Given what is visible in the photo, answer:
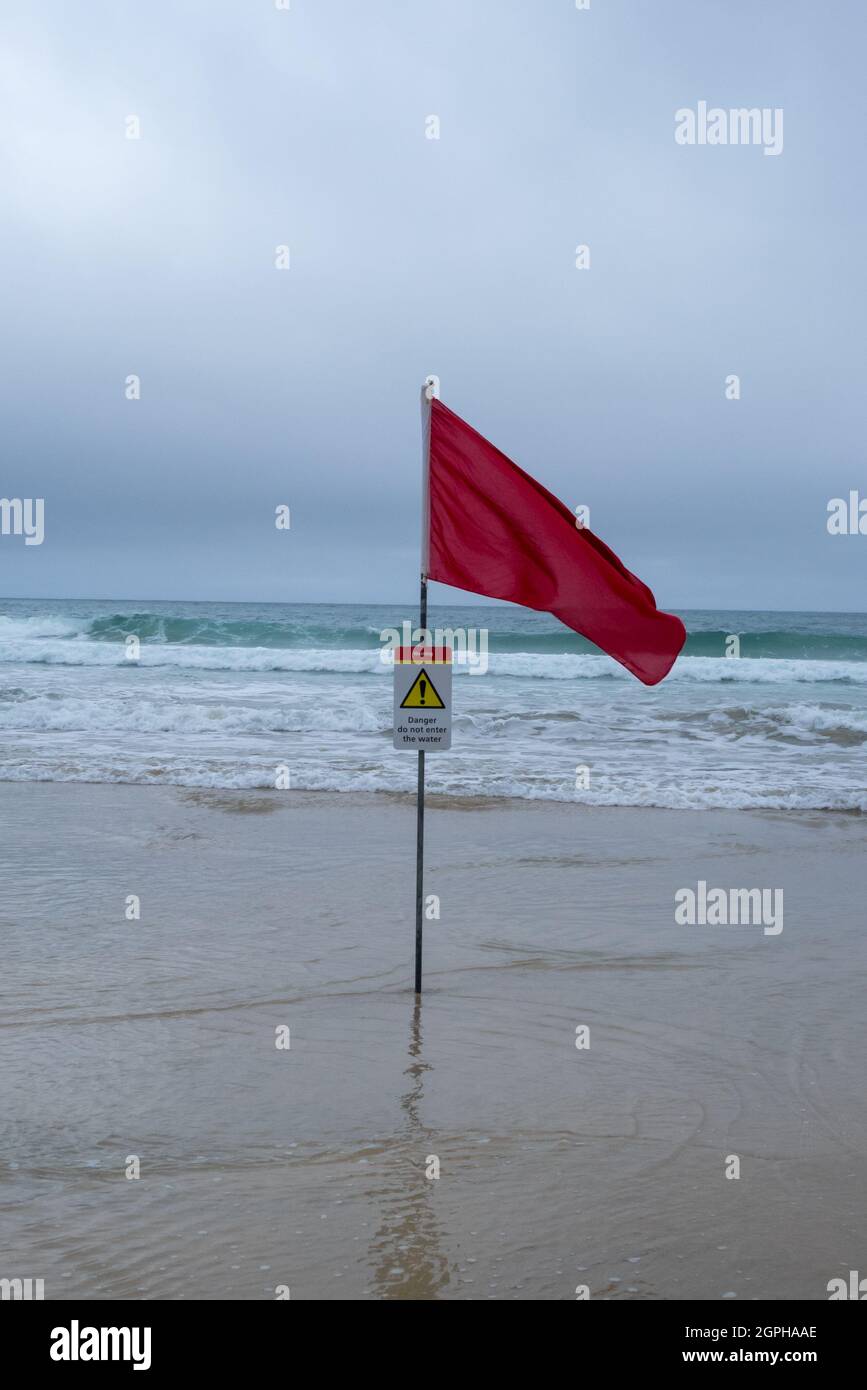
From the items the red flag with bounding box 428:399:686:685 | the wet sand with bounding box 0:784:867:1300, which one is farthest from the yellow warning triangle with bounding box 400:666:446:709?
the wet sand with bounding box 0:784:867:1300

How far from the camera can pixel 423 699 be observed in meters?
5.78

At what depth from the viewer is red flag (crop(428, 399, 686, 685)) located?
543 centimetres

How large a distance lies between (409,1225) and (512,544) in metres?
3.23

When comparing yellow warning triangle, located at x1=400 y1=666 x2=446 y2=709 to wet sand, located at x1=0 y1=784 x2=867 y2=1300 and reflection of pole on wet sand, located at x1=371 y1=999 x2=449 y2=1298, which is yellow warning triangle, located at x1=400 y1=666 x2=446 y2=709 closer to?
wet sand, located at x1=0 y1=784 x2=867 y2=1300

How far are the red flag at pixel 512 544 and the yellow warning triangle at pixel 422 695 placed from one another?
62 centimetres

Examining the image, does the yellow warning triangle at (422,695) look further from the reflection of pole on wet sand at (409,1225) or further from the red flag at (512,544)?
the reflection of pole on wet sand at (409,1225)

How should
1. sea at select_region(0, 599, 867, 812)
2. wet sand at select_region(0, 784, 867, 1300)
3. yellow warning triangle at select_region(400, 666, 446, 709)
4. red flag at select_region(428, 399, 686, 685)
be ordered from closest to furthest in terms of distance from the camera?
wet sand at select_region(0, 784, 867, 1300), red flag at select_region(428, 399, 686, 685), yellow warning triangle at select_region(400, 666, 446, 709), sea at select_region(0, 599, 867, 812)

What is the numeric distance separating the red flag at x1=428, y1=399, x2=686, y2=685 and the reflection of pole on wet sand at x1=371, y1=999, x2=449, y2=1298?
2496 mm

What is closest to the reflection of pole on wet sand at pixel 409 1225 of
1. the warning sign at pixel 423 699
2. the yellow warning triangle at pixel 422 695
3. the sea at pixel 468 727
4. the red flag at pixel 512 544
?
the warning sign at pixel 423 699

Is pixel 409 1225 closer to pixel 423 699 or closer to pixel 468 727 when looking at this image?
pixel 423 699

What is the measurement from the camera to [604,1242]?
136 inches

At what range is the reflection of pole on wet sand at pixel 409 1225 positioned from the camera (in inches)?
127
